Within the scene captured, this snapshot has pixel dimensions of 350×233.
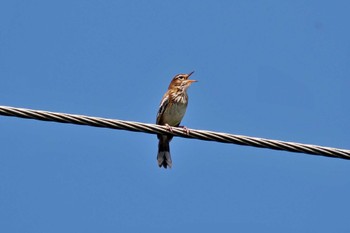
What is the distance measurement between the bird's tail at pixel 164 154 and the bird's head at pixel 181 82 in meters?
1.01

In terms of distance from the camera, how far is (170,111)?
44.5 ft

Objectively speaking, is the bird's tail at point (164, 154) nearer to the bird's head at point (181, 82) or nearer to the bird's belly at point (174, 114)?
the bird's belly at point (174, 114)

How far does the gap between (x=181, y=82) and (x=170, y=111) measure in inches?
26.1

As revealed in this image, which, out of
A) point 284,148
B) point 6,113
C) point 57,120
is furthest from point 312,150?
point 6,113

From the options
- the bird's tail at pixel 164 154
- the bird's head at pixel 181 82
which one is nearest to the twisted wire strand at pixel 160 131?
the bird's tail at pixel 164 154

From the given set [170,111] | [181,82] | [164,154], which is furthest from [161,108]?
[164,154]

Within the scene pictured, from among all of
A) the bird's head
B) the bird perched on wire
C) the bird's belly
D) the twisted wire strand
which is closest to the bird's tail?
the bird perched on wire

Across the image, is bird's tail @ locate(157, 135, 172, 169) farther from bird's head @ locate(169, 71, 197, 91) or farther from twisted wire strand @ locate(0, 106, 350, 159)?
twisted wire strand @ locate(0, 106, 350, 159)

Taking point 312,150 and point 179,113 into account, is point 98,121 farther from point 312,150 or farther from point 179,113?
point 179,113

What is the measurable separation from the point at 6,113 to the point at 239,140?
2.35 m

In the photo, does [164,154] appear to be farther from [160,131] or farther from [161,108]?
[160,131]

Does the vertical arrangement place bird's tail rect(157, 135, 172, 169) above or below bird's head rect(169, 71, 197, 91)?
below

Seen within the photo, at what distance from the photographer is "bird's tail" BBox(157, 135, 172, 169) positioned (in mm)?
13297

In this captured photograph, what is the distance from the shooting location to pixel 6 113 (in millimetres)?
7656
